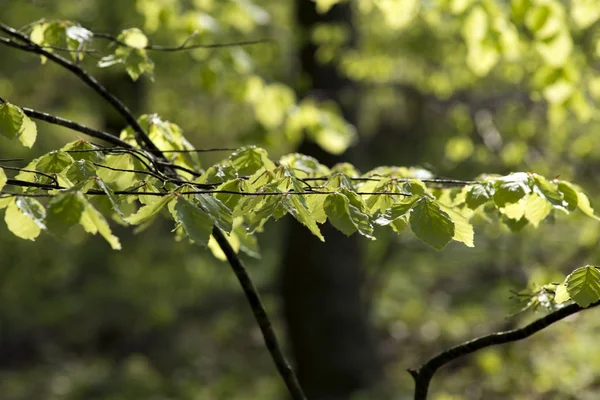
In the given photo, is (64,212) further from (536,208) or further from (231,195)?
(536,208)

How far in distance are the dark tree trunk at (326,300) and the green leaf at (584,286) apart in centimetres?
435

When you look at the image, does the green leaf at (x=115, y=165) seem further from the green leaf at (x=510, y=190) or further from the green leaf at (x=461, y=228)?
the green leaf at (x=510, y=190)

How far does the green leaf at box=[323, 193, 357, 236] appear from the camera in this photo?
54.2 inches

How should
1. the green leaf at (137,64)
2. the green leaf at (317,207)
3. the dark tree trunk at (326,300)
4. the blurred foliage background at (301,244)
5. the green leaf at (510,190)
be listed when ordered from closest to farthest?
the green leaf at (317,207)
the green leaf at (510,190)
the green leaf at (137,64)
the blurred foliage background at (301,244)
the dark tree trunk at (326,300)

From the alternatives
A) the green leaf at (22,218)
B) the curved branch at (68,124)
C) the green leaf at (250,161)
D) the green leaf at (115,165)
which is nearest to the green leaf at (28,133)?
the curved branch at (68,124)

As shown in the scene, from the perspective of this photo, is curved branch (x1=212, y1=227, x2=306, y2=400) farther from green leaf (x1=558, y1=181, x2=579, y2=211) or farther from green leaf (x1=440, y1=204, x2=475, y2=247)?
green leaf (x1=558, y1=181, x2=579, y2=211)

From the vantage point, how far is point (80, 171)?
1527 mm

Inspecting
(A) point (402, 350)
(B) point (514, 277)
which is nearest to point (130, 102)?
(A) point (402, 350)

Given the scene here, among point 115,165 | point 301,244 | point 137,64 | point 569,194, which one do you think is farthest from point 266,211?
point 301,244

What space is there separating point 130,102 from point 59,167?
8272 millimetres

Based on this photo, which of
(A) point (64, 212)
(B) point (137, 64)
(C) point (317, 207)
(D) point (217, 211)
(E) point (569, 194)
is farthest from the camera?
(B) point (137, 64)

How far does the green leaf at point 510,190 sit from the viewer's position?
157cm

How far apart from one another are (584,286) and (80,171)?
1.11 meters

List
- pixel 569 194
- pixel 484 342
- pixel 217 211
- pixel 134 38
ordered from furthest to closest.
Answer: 1. pixel 134 38
2. pixel 569 194
3. pixel 484 342
4. pixel 217 211
